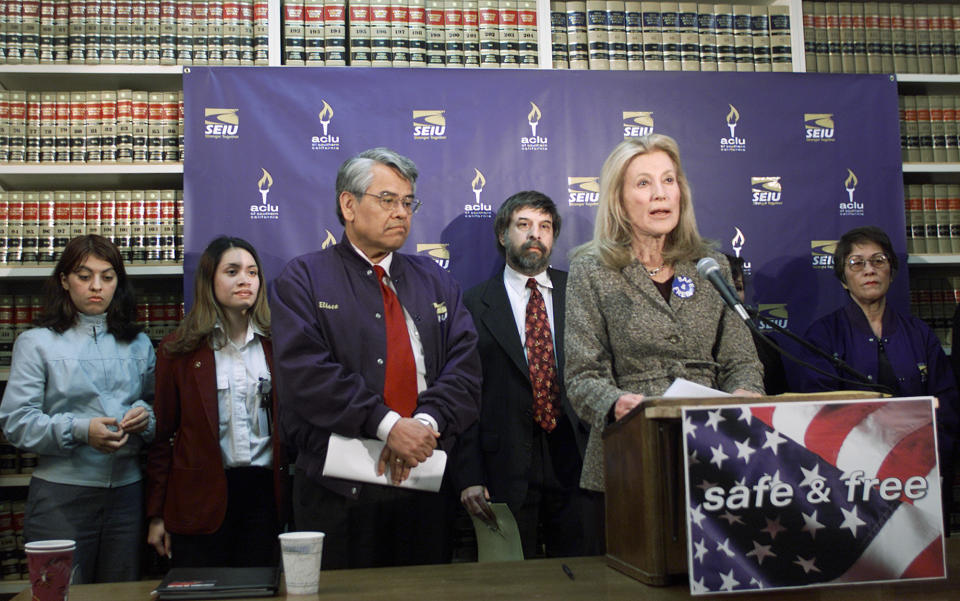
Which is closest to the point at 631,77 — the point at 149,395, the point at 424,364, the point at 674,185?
the point at 674,185

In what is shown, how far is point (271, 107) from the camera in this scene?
3.61 m

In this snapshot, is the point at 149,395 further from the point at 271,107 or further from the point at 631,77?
the point at 631,77

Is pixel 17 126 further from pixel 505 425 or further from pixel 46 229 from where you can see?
pixel 505 425

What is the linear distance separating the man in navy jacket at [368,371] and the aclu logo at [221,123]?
2.86ft

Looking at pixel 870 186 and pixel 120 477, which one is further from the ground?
pixel 870 186

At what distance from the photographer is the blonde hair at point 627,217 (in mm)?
2486

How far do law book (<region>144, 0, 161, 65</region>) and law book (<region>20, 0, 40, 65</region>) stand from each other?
0.45m

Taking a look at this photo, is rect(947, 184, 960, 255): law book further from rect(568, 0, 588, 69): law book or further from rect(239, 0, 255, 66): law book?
rect(239, 0, 255, 66): law book

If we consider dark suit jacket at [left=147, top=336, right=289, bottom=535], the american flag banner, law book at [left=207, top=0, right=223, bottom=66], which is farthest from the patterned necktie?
law book at [left=207, top=0, right=223, bottom=66]

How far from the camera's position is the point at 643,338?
230 centimetres

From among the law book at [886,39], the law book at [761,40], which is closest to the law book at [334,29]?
the law book at [761,40]

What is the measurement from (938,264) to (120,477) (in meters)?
3.58

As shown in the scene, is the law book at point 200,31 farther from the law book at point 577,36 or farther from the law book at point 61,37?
the law book at point 577,36

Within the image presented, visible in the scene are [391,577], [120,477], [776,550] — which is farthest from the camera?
[120,477]
